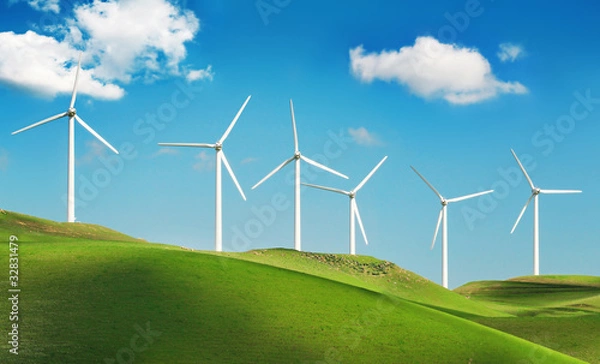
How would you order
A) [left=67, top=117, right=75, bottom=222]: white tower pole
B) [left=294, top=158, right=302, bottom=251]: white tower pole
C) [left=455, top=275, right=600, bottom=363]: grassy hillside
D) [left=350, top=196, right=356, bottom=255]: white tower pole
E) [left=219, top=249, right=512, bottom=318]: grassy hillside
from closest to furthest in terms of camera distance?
[left=455, top=275, right=600, bottom=363]: grassy hillside
[left=67, top=117, right=75, bottom=222]: white tower pole
[left=219, top=249, right=512, bottom=318]: grassy hillside
[left=294, top=158, right=302, bottom=251]: white tower pole
[left=350, top=196, right=356, bottom=255]: white tower pole

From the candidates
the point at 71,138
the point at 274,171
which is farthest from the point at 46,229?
the point at 274,171

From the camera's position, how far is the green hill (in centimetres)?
3338

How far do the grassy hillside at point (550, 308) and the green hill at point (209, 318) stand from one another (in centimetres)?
909

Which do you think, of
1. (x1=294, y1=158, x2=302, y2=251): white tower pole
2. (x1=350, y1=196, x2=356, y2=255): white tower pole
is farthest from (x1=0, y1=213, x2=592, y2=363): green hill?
(x1=350, y1=196, x2=356, y2=255): white tower pole

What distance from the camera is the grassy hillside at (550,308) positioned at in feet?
170

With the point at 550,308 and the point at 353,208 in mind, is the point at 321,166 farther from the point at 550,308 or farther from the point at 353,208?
the point at 550,308

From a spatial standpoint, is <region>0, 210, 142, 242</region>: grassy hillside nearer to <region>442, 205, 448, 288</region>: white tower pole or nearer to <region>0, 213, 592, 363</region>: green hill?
<region>0, 213, 592, 363</region>: green hill

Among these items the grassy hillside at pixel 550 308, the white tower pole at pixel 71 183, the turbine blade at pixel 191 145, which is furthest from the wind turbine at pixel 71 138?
the grassy hillside at pixel 550 308

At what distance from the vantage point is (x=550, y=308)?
280 feet

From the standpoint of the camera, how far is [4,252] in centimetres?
4506

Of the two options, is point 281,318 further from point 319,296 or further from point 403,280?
point 403,280

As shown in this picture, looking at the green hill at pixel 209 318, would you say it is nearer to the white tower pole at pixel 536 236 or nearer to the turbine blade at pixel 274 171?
the turbine blade at pixel 274 171

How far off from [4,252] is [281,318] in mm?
20710

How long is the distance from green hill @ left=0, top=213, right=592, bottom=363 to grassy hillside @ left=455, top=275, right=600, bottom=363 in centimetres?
909
